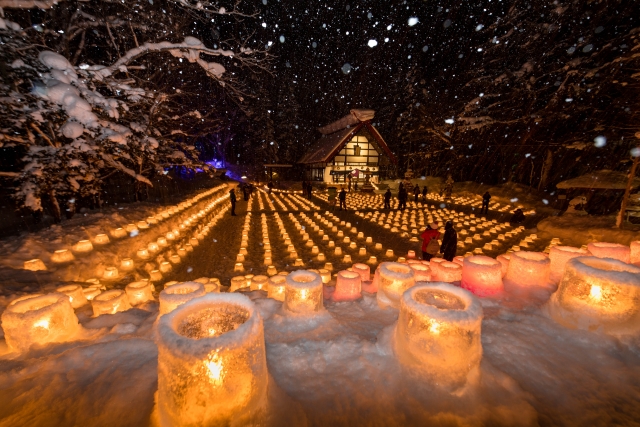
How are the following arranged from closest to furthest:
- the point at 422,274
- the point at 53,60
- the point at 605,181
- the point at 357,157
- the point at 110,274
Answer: the point at 422,274
the point at 53,60
the point at 110,274
the point at 605,181
the point at 357,157

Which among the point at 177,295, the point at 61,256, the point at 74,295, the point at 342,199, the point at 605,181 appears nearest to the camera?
the point at 177,295

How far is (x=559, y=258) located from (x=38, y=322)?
19.7ft

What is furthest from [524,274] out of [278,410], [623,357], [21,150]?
[21,150]

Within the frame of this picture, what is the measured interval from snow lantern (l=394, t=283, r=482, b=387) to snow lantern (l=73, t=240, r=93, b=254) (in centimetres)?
770

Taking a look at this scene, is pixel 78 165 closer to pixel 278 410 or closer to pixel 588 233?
pixel 278 410

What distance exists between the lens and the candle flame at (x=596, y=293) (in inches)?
90.5

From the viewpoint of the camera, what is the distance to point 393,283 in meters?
2.96

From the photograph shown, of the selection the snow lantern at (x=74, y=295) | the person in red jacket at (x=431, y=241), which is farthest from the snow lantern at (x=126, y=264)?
the person in red jacket at (x=431, y=241)

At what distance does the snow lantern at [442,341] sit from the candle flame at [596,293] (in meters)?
1.31

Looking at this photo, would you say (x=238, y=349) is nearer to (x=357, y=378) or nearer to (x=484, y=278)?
(x=357, y=378)

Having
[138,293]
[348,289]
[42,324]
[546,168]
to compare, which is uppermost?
[546,168]

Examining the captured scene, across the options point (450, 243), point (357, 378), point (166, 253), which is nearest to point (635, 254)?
point (450, 243)

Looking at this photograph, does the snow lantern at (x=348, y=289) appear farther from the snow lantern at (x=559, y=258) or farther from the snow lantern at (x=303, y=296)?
the snow lantern at (x=559, y=258)

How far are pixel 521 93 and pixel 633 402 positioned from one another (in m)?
22.1
